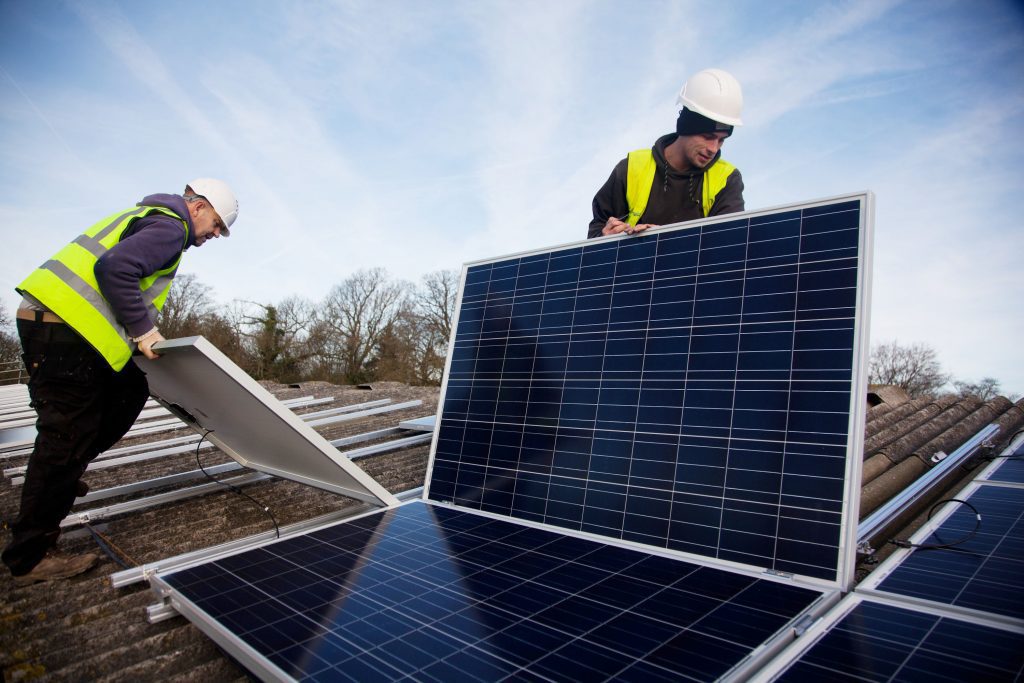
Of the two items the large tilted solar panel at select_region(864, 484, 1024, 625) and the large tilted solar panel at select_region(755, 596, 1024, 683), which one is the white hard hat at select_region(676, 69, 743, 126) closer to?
the large tilted solar panel at select_region(864, 484, 1024, 625)

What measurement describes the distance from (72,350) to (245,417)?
3.44 feet

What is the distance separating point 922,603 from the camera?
7.55 ft

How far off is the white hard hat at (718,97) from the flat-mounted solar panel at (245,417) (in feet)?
11.3

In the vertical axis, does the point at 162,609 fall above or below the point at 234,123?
below

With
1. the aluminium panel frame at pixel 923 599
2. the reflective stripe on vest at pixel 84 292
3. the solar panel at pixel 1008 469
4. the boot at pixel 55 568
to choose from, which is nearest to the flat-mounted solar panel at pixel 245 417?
the reflective stripe on vest at pixel 84 292

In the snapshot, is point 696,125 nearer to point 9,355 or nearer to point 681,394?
point 681,394

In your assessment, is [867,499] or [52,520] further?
[867,499]

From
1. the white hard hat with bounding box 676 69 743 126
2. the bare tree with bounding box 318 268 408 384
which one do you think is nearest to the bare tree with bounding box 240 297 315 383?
the bare tree with bounding box 318 268 408 384

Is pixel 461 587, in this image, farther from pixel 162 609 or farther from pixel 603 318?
pixel 603 318

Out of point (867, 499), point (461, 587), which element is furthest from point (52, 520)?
point (867, 499)

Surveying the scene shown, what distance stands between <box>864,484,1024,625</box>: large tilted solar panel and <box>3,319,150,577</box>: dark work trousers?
4.13 metres

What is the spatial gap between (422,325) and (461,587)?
40.8m

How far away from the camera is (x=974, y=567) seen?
2.62 meters

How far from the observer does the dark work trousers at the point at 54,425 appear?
3207 mm
